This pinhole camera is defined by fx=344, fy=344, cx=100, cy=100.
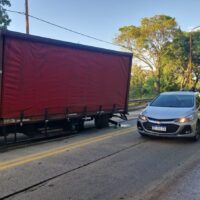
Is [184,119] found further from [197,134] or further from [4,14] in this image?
[4,14]

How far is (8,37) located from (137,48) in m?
37.1

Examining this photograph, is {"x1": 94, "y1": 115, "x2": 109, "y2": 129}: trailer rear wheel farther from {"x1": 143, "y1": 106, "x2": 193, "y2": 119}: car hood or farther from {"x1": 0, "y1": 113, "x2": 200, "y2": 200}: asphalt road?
{"x1": 0, "y1": 113, "x2": 200, "y2": 200}: asphalt road

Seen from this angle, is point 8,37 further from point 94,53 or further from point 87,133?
point 87,133

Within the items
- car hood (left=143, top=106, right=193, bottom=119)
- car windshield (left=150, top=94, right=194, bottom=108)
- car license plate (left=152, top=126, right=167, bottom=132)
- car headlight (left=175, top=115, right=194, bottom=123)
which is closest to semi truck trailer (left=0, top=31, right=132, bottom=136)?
car windshield (left=150, top=94, right=194, bottom=108)

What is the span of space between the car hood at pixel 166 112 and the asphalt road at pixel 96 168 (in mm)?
757

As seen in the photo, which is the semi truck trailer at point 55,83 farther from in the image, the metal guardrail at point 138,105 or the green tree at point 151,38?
the green tree at point 151,38

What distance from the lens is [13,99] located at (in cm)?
902

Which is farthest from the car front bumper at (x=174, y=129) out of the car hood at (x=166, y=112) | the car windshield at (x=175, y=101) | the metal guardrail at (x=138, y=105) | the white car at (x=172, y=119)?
the metal guardrail at (x=138, y=105)

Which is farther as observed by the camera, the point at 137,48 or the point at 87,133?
the point at 137,48

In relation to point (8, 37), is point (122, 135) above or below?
below

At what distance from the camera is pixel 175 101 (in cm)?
1134

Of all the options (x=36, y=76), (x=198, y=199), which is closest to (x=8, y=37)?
(x=36, y=76)

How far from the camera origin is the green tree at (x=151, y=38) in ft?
138

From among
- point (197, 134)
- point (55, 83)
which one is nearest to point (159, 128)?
point (197, 134)
